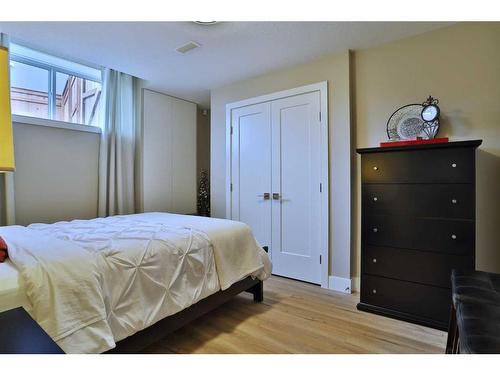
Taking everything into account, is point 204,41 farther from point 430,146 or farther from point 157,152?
point 430,146

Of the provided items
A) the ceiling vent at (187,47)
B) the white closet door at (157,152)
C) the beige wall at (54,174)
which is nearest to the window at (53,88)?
the beige wall at (54,174)

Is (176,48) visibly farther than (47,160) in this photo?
No

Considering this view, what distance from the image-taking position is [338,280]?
9.14 feet

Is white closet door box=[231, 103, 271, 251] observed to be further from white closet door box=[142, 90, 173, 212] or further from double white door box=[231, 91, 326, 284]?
white closet door box=[142, 90, 173, 212]

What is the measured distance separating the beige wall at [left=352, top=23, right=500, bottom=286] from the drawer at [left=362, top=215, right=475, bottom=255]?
16.7 inches

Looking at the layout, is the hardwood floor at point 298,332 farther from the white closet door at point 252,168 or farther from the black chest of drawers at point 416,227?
the white closet door at point 252,168

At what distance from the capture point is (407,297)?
2.12 m

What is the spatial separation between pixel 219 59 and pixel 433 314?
2974 mm

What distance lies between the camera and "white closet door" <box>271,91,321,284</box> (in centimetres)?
295

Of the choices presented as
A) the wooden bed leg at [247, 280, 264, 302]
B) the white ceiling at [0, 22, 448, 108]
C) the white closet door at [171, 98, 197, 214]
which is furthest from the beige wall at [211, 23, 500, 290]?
the white closet door at [171, 98, 197, 214]

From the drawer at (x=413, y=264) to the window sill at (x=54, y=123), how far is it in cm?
318

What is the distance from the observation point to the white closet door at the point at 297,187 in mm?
2951
